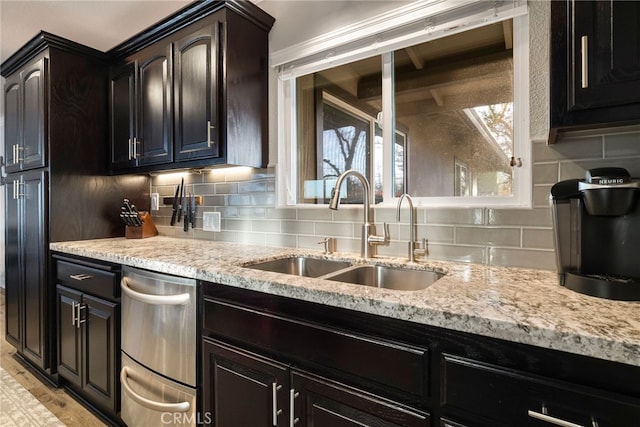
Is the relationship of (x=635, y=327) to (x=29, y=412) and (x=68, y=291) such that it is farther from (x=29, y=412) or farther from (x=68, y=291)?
(x=29, y=412)

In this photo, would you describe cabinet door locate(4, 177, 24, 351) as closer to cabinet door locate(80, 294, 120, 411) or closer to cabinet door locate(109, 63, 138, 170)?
cabinet door locate(109, 63, 138, 170)

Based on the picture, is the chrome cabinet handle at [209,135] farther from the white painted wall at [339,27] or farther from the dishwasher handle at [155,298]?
the dishwasher handle at [155,298]

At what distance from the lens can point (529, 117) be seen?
4.18 ft

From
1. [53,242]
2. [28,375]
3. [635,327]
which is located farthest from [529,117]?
[28,375]

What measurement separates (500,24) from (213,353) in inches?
71.9

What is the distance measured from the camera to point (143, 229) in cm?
242

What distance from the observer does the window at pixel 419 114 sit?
1376mm

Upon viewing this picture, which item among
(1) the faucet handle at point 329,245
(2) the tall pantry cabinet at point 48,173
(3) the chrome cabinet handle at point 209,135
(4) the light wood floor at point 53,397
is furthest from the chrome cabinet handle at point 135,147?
(4) the light wood floor at point 53,397

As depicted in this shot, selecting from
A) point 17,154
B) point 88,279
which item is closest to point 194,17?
point 88,279

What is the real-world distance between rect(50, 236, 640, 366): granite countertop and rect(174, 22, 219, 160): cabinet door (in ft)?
2.41

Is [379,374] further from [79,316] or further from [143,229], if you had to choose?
[143,229]

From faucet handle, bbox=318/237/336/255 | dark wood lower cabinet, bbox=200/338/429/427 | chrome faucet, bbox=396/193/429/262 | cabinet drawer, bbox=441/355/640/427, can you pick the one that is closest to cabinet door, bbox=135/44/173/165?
faucet handle, bbox=318/237/336/255

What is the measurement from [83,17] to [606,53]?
2.89m

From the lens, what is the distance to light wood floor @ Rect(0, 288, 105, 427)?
1806 millimetres
